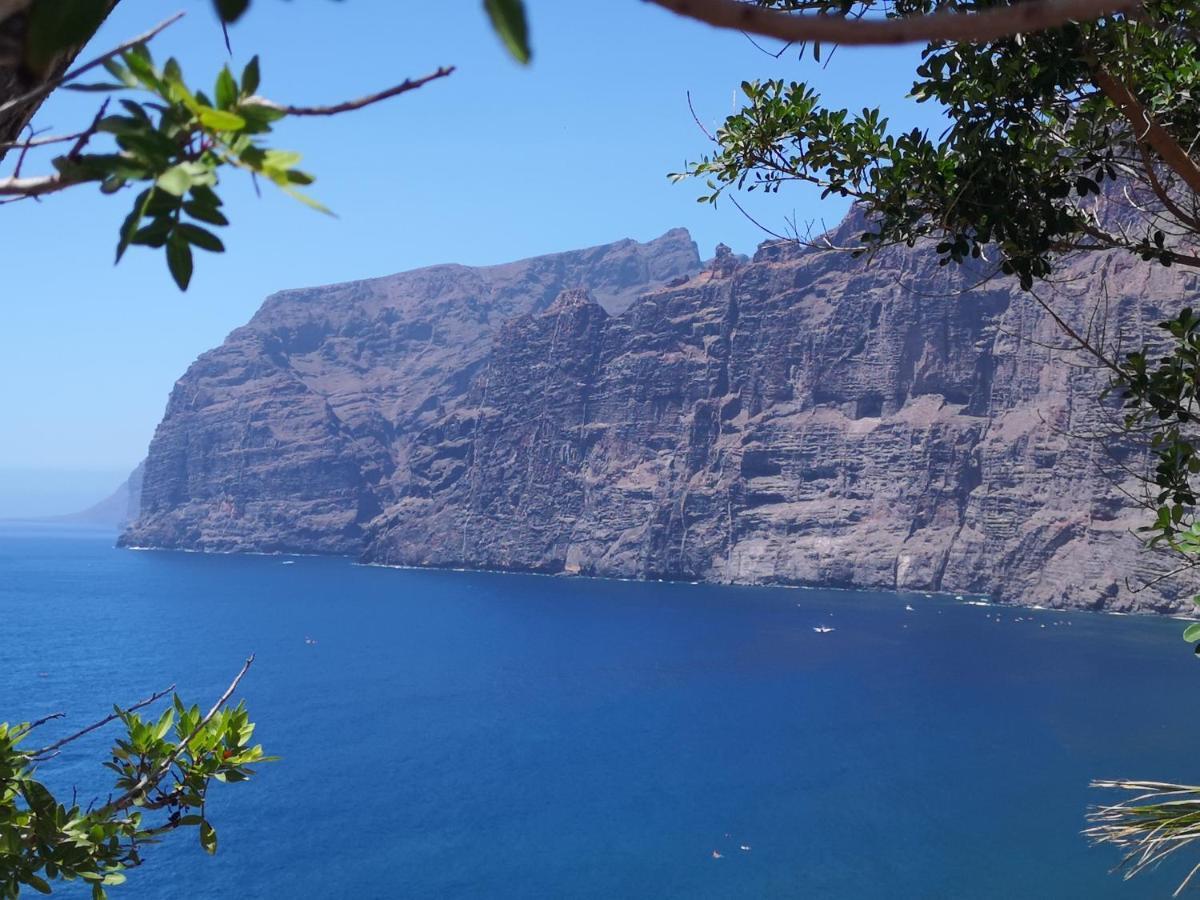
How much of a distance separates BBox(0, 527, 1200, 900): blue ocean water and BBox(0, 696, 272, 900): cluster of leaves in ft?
124

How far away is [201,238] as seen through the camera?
61.5 inches

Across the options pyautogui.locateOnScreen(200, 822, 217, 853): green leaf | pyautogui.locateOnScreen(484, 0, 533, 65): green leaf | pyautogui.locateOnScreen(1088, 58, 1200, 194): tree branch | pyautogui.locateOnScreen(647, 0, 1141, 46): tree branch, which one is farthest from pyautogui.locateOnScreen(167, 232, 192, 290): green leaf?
pyautogui.locateOnScreen(1088, 58, 1200, 194): tree branch

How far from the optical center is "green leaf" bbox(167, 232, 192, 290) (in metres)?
1.55

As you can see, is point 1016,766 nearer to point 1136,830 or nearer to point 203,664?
point 1136,830

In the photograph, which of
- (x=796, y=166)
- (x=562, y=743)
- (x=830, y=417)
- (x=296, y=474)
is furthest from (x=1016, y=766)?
(x=296, y=474)

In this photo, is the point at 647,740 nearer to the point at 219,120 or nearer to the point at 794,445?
the point at 219,120

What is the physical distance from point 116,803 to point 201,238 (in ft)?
10.7

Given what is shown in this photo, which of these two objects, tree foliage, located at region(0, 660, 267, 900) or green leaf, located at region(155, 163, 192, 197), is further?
tree foliage, located at region(0, 660, 267, 900)

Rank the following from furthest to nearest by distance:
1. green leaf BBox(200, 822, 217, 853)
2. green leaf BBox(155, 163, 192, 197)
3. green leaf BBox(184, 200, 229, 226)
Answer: green leaf BBox(200, 822, 217, 853) → green leaf BBox(184, 200, 229, 226) → green leaf BBox(155, 163, 192, 197)

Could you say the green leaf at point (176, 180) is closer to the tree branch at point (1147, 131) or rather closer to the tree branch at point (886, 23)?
the tree branch at point (886, 23)

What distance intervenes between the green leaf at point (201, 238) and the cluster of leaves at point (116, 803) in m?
2.86

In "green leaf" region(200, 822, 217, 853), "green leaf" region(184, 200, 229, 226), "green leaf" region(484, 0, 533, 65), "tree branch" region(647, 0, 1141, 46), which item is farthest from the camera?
"green leaf" region(200, 822, 217, 853)

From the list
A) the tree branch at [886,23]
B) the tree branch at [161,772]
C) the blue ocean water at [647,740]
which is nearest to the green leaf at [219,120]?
the tree branch at [886,23]

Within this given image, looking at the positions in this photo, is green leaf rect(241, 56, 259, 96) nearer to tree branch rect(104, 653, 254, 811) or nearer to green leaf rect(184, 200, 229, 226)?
green leaf rect(184, 200, 229, 226)
